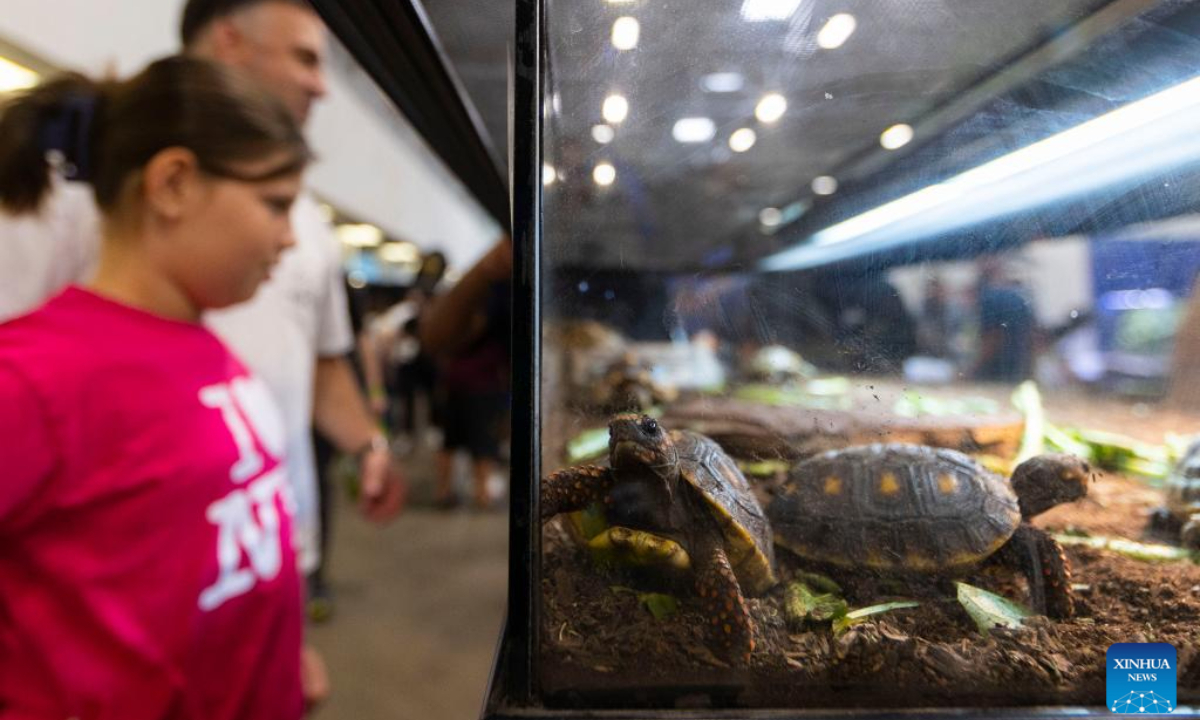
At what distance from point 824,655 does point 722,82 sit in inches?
17.7

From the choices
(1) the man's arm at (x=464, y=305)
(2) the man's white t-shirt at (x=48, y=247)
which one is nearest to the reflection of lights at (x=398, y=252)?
(1) the man's arm at (x=464, y=305)

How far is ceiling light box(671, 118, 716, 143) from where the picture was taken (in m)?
0.51

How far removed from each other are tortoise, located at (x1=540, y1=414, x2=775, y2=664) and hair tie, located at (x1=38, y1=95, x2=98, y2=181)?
682 millimetres

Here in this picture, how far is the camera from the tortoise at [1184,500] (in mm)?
524

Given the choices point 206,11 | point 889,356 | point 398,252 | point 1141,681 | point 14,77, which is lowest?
point 1141,681

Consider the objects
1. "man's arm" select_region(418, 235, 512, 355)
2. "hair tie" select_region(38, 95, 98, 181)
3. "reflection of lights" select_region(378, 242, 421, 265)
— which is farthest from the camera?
"reflection of lights" select_region(378, 242, 421, 265)

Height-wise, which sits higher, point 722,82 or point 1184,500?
point 722,82

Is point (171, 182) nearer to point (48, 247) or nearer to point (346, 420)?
point (48, 247)

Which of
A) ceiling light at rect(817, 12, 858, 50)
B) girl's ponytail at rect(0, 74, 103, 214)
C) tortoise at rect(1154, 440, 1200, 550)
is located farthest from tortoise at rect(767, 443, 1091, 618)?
girl's ponytail at rect(0, 74, 103, 214)

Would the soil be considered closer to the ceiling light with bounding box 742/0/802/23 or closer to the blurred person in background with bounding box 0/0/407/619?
the ceiling light with bounding box 742/0/802/23

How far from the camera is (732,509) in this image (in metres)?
0.47

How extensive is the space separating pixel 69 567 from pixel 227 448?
0.61 ft

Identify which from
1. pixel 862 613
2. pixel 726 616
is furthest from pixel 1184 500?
pixel 726 616

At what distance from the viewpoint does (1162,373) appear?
54cm
